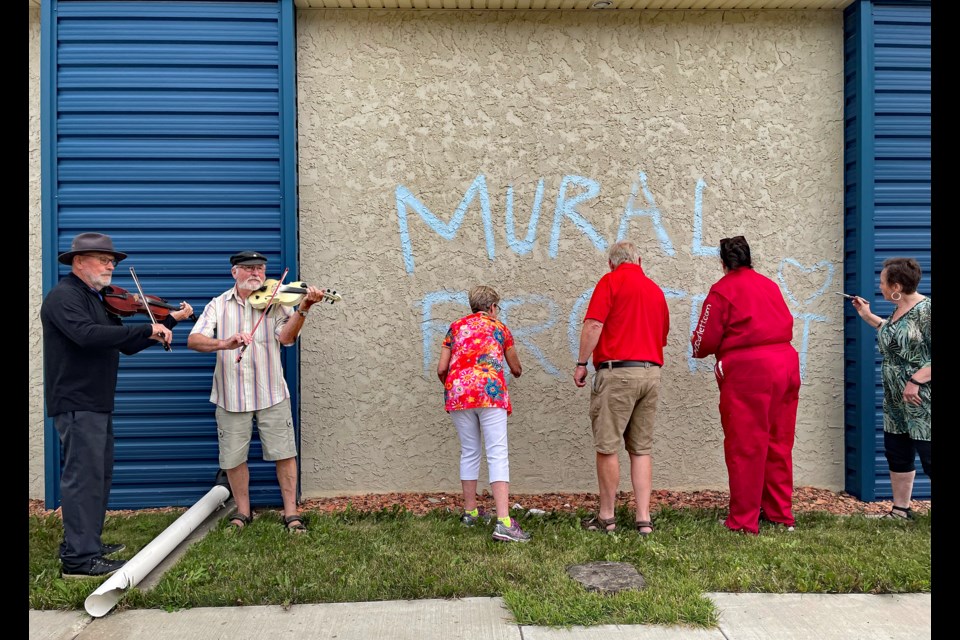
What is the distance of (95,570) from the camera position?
12.3ft

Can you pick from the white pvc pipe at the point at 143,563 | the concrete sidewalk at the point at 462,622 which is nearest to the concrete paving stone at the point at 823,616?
the concrete sidewalk at the point at 462,622

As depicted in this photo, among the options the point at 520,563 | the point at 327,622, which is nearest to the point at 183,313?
the point at 327,622

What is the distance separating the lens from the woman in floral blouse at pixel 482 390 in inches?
173

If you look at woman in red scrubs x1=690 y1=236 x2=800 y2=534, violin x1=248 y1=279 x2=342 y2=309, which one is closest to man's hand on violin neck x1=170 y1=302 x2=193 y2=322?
violin x1=248 y1=279 x2=342 y2=309

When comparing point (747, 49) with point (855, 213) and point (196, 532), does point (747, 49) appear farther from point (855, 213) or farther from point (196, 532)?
point (196, 532)

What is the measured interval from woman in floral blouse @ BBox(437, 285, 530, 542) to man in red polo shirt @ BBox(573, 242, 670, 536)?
1.73ft

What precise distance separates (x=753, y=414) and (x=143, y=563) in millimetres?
3552

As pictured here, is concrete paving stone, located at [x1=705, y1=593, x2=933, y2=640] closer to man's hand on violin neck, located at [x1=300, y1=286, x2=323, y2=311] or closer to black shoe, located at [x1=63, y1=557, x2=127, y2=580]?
man's hand on violin neck, located at [x1=300, y1=286, x2=323, y2=311]

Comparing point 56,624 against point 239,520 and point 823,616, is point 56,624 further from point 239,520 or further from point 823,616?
point 823,616

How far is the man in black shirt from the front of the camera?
12.3ft

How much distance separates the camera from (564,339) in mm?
5379

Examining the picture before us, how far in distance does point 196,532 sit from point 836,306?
4857 millimetres

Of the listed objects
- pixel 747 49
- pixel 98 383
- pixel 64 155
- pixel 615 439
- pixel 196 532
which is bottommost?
pixel 196 532

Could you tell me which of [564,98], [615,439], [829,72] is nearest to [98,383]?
[615,439]
